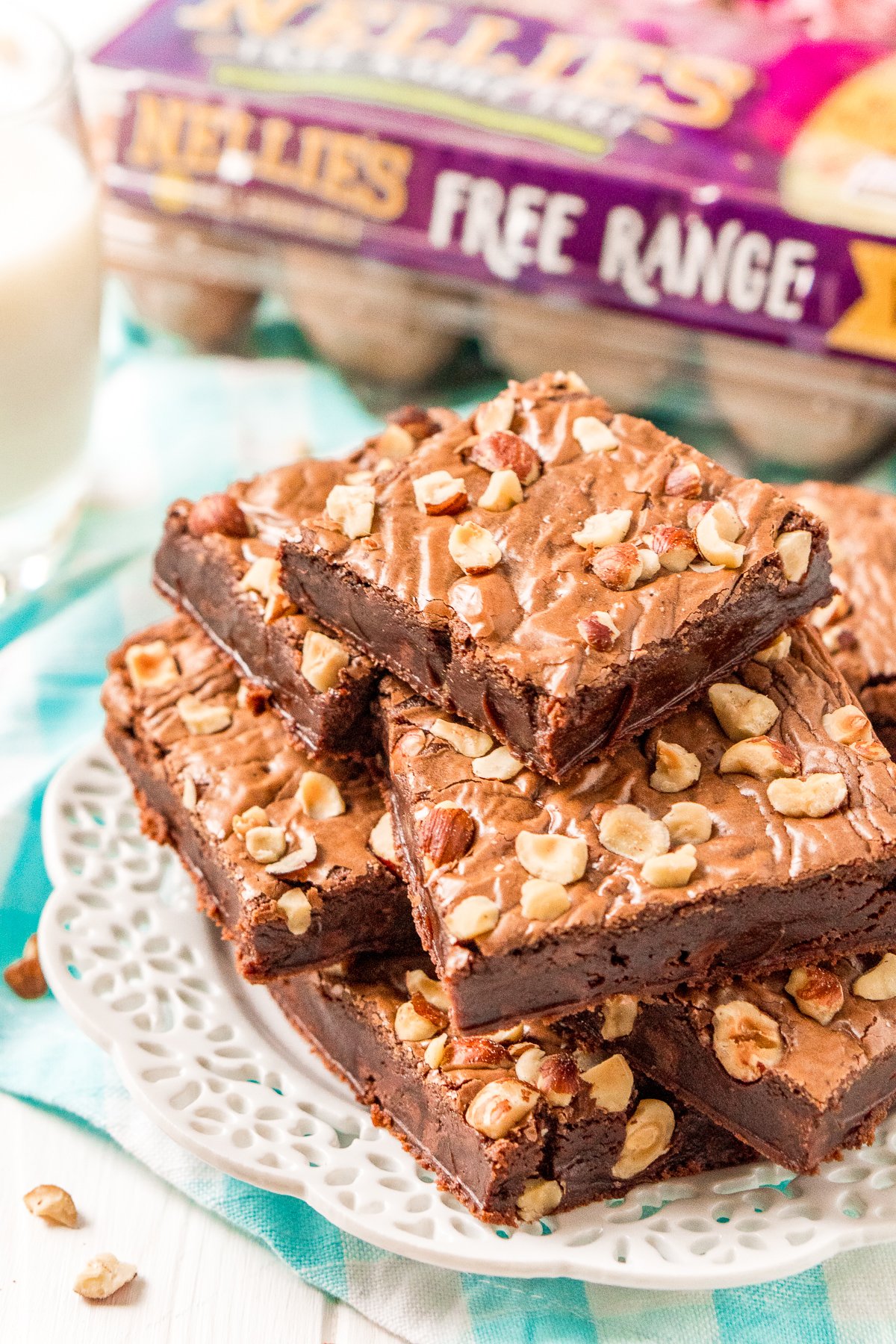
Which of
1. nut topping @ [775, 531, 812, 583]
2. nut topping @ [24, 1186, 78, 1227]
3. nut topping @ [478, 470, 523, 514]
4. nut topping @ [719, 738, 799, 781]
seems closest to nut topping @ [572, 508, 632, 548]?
nut topping @ [478, 470, 523, 514]

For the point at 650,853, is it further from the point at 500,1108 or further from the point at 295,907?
the point at 295,907

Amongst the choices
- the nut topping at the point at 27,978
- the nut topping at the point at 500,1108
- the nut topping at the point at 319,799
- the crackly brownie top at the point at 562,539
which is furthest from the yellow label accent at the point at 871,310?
the nut topping at the point at 27,978

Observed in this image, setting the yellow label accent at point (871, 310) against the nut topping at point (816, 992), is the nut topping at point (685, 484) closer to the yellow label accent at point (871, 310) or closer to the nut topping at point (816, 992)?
the nut topping at point (816, 992)

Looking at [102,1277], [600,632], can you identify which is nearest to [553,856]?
[600,632]

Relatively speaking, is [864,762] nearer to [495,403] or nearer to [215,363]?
[495,403]

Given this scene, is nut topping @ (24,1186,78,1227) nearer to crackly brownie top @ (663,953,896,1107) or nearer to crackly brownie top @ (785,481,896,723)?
crackly brownie top @ (663,953,896,1107)

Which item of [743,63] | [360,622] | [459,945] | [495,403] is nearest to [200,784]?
[360,622]
